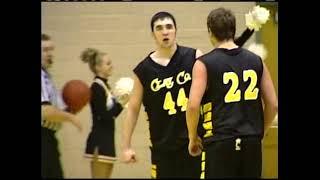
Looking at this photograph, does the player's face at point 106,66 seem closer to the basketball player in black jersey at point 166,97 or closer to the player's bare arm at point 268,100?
the basketball player in black jersey at point 166,97

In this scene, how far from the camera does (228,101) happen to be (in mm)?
2867

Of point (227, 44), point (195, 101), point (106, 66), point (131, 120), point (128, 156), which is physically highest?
point (227, 44)

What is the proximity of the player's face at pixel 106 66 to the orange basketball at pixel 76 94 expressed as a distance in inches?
4.5

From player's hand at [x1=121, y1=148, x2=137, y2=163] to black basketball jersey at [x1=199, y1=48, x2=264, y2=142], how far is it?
42 cm

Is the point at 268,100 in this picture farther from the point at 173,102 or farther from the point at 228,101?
the point at 173,102

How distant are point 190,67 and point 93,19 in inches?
22.1

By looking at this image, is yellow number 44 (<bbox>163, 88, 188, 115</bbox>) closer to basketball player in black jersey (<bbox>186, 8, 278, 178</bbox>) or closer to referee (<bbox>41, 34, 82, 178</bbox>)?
basketball player in black jersey (<bbox>186, 8, 278, 178</bbox>)

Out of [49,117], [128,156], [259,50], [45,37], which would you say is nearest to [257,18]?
[259,50]

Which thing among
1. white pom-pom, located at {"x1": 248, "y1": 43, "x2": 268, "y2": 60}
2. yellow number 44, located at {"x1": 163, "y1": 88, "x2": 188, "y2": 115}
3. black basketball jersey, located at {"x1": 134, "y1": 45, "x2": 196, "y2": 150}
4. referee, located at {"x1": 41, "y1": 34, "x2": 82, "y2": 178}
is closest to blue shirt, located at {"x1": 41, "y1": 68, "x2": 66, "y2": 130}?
referee, located at {"x1": 41, "y1": 34, "x2": 82, "y2": 178}

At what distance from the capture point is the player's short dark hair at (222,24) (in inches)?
113

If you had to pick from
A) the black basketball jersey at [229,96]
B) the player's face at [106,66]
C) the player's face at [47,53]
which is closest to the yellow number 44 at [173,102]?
the black basketball jersey at [229,96]

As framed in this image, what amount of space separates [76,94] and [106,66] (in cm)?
22
